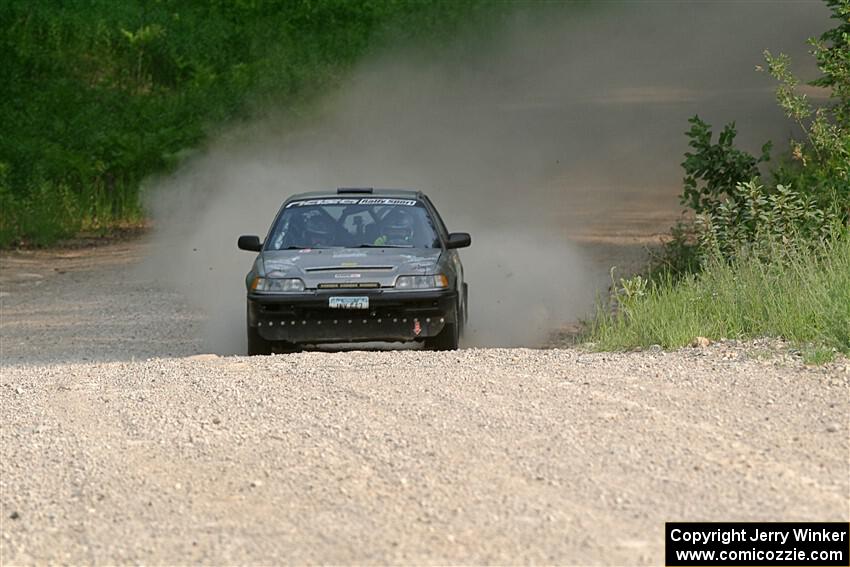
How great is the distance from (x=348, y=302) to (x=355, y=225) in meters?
1.56

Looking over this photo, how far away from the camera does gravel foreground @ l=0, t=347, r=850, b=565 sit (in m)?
6.64

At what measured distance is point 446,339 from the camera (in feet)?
42.0

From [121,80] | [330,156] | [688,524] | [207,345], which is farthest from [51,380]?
[121,80]

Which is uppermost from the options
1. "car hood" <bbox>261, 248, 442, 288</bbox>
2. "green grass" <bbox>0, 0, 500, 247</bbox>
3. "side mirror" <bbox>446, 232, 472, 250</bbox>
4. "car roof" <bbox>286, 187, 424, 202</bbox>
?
"green grass" <bbox>0, 0, 500, 247</bbox>

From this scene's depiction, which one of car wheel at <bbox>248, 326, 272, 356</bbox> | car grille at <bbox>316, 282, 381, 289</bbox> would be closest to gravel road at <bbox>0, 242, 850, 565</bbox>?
car grille at <bbox>316, 282, 381, 289</bbox>

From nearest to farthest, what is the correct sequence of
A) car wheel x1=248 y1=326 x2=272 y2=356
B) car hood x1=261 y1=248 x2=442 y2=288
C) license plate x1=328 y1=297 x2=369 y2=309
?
license plate x1=328 y1=297 x2=369 y2=309 → car hood x1=261 y1=248 x2=442 y2=288 → car wheel x1=248 y1=326 x2=272 y2=356

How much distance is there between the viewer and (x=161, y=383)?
10.7 m

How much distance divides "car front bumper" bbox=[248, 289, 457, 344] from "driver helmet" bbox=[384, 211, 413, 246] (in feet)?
3.78

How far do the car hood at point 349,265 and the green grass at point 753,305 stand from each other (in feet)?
5.35

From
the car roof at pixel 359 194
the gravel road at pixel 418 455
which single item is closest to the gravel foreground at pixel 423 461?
the gravel road at pixel 418 455

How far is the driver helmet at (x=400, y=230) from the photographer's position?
13742 millimetres

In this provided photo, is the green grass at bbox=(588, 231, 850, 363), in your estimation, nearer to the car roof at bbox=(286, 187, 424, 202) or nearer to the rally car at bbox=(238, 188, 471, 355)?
the rally car at bbox=(238, 188, 471, 355)

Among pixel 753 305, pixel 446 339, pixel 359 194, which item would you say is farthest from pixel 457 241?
pixel 753 305

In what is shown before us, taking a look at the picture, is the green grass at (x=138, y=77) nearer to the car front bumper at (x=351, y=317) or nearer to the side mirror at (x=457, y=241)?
the side mirror at (x=457, y=241)
